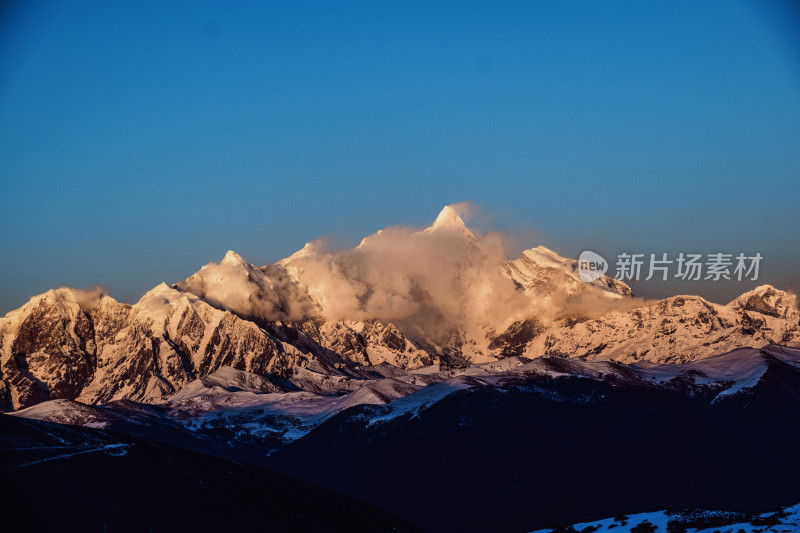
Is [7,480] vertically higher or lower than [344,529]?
higher

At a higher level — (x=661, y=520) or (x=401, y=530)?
(x=661, y=520)

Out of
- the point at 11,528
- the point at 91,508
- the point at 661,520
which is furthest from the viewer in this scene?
the point at 91,508

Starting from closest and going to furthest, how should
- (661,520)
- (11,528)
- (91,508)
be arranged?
(661,520)
(11,528)
(91,508)

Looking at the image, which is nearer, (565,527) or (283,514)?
(565,527)

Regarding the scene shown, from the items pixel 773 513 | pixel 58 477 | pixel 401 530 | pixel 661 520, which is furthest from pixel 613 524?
pixel 58 477

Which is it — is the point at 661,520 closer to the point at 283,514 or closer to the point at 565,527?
the point at 565,527

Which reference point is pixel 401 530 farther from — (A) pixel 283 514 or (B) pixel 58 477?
(B) pixel 58 477

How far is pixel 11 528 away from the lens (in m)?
165

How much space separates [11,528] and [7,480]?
23462mm

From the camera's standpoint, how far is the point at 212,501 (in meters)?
194

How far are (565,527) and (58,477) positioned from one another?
94.8 metres

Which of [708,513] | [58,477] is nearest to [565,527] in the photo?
[708,513]

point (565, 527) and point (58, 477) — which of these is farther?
point (58, 477)

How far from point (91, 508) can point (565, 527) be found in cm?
8156
